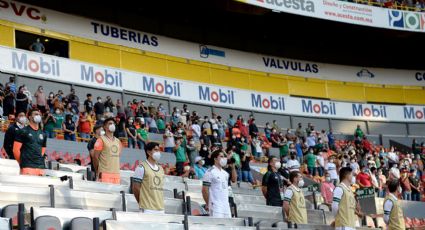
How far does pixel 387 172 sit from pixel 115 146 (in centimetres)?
1456

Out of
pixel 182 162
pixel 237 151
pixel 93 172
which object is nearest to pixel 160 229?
pixel 93 172

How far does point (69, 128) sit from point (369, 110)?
17.3 m

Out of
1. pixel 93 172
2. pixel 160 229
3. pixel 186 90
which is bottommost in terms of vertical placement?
pixel 160 229

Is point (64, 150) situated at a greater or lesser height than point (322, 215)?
greater

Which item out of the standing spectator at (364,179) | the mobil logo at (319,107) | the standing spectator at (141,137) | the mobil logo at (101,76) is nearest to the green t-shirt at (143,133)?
the standing spectator at (141,137)

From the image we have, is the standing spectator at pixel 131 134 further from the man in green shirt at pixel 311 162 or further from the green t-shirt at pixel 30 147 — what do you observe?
the green t-shirt at pixel 30 147

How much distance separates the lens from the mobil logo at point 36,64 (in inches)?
897

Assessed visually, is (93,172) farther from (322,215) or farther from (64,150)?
(64,150)

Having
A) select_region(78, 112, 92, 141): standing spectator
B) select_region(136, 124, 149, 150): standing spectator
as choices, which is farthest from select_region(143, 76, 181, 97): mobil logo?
select_region(78, 112, 92, 141): standing spectator

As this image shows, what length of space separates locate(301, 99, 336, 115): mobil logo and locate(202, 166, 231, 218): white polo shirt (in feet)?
67.8

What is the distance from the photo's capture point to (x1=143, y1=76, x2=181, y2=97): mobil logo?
1040 inches

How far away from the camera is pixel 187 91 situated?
27.7 meters

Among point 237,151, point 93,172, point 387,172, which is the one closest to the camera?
point 93,172

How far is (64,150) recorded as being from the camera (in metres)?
18.7
